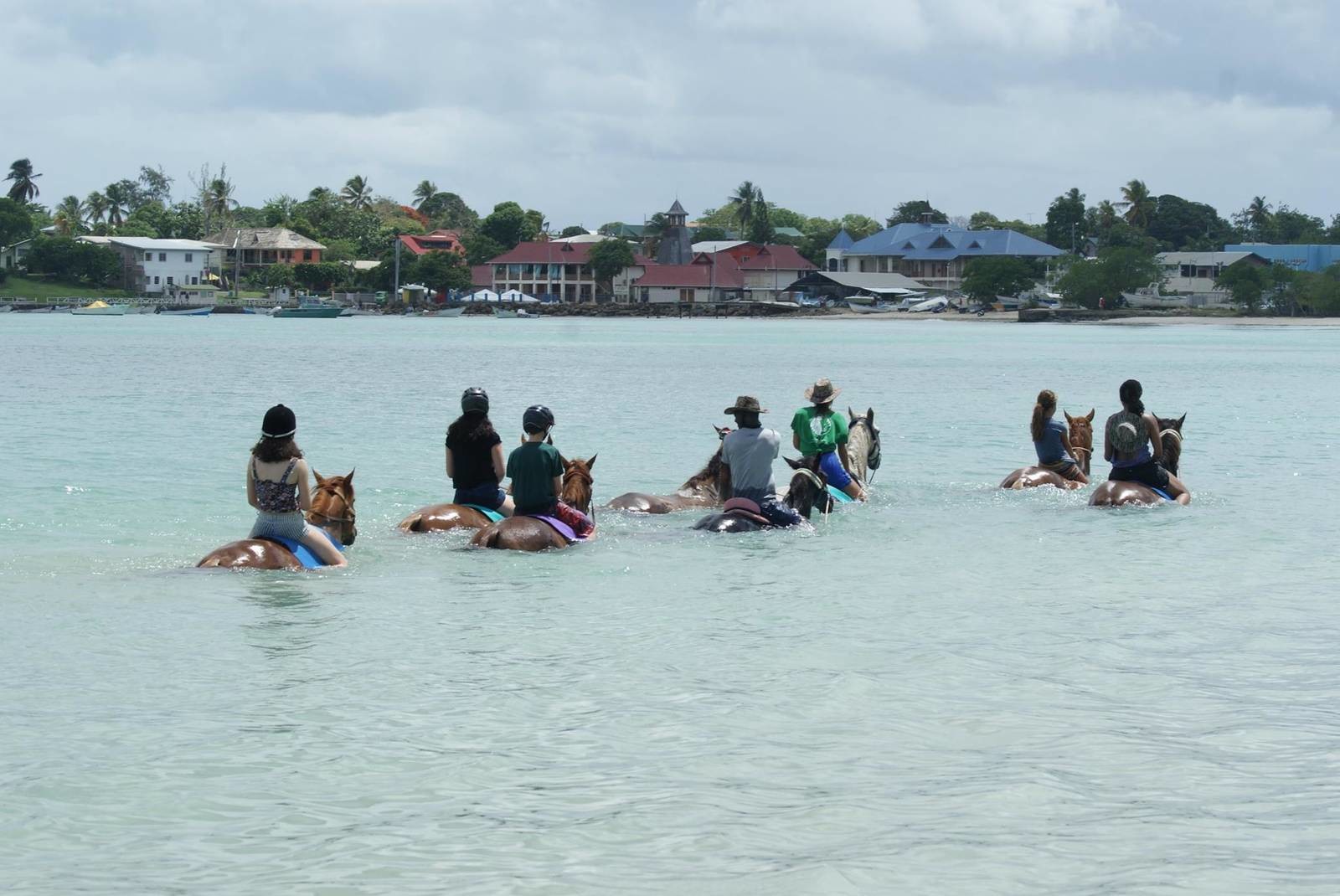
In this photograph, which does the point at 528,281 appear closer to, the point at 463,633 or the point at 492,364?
the point at 492,364

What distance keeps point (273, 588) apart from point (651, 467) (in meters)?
14.4

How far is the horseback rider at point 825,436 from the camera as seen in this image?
17109mm

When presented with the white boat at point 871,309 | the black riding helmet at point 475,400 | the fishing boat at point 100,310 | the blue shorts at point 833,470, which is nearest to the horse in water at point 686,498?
the blue shorts at point 833,470

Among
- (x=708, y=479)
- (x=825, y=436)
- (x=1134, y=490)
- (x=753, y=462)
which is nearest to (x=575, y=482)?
(x=753, y=462)

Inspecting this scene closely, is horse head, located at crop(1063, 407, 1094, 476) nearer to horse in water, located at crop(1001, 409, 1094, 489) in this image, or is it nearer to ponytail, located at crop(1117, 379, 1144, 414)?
horse in water, located at crop(1001, 409, 1094, 489)

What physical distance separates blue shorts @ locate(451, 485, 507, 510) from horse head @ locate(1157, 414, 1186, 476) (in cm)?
795

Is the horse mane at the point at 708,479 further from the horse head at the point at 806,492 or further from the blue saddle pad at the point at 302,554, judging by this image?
the blue saddle pad at the point at 302,554

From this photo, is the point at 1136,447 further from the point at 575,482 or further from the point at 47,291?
the point at 47,291

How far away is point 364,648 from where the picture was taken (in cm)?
1141

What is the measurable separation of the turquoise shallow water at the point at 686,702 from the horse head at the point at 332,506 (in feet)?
1.64

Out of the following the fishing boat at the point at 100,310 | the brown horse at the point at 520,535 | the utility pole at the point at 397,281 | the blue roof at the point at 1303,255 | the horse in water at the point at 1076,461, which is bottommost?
the brown horse at the point at 520,535

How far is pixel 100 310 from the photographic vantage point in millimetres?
152500

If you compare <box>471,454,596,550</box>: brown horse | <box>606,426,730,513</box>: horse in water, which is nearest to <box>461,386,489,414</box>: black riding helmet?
<box>471,454,596,550</box>: brown horse

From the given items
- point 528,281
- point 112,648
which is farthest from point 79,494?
point 528,281
